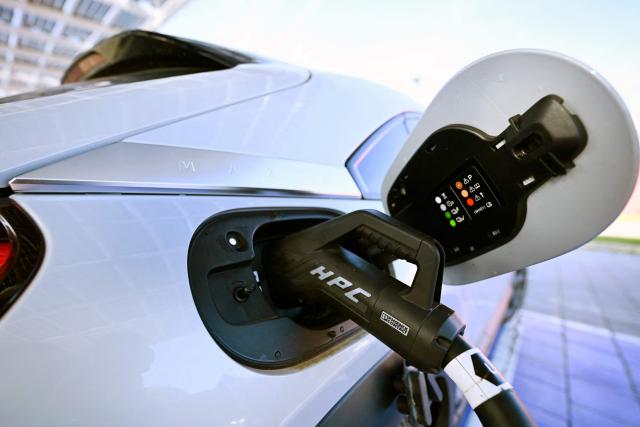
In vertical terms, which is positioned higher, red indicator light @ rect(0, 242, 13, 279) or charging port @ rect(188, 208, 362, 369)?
red indicator light @ rect(0, 242, 13, 279)

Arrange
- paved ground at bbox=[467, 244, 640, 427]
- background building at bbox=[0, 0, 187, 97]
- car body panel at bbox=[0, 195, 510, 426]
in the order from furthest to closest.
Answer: background building at bbox=[0, 0, 187, 97] < paved ground at bbox=[467, 244, 640, 427] < car body panel at bbox=[0, 195, 510, 426]

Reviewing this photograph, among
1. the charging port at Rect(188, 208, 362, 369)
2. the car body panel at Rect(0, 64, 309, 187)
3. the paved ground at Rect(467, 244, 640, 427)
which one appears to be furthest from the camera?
the paved ground at Rect(467, 244, 640, 427)

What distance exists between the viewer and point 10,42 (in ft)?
35.3

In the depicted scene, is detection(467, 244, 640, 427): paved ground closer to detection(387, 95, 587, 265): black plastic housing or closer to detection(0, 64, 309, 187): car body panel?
detection(387, 95, 587, 265): black plastic housing

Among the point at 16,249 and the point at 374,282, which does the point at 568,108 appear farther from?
the point at 16,249

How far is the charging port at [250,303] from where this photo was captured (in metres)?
0.67

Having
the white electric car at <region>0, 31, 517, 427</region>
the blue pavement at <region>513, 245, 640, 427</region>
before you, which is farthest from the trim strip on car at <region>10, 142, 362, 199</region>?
the blue pavement at <region>513, 245, 640, 427</region>

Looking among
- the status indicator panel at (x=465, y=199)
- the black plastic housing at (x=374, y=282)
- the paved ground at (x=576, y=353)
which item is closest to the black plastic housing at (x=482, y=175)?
the status indicator panel at (x=465, y=199)

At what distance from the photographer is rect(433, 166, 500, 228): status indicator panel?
0.75 m

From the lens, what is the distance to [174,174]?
0.70m

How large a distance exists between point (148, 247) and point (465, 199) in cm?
64

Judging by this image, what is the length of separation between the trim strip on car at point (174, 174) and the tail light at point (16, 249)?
1.9 inches

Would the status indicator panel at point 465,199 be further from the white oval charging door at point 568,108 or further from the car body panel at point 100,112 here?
the car body panel at point 100,112

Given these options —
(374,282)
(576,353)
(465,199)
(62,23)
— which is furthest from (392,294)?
(62,23)
